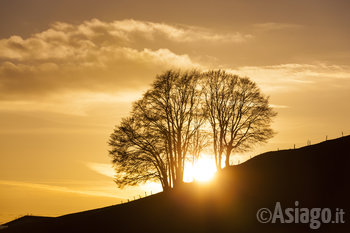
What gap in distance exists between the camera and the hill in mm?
43031

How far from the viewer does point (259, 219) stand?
4212 centimetres

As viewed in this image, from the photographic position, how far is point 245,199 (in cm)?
4816

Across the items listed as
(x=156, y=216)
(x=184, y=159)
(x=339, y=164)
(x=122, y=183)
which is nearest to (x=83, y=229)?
(x=156, y=216)

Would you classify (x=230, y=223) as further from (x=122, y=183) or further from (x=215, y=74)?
(x=215, y=74)

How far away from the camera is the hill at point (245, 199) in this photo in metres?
43.0

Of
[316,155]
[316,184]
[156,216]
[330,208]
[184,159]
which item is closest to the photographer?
[330,208]

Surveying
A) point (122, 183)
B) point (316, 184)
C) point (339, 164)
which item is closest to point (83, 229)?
point (122, 183)

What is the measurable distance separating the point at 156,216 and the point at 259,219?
12.8 m

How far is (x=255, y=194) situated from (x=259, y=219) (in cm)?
687

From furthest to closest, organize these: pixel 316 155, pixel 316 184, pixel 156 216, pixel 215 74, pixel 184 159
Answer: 1. pixel 215 74
2. pixel 184 159
3. pixel 316 155
4. pixel 156 216
5. pixel 316 184

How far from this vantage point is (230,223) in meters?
42.8

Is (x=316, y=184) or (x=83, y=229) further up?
(x=316, y=184)

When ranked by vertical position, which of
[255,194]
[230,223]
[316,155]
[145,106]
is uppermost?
[145,106]

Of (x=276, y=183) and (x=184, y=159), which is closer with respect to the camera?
(x=276, y=183)
